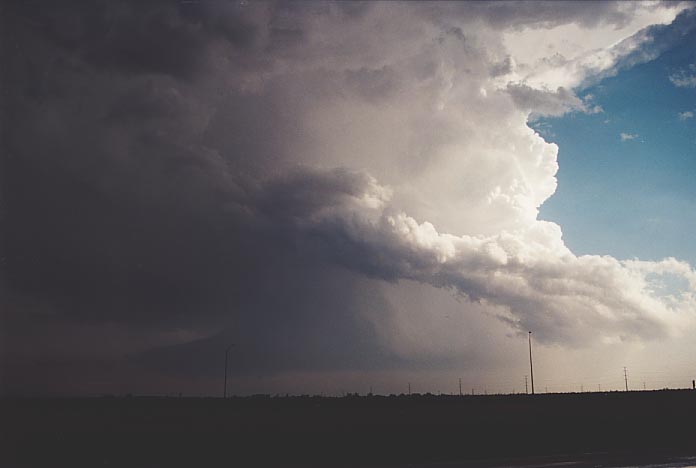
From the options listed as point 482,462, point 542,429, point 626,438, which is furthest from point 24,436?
point 626,438

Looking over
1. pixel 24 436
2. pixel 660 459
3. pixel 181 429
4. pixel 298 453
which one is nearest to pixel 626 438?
pixel 660 459

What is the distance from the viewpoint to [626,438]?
32.2 m

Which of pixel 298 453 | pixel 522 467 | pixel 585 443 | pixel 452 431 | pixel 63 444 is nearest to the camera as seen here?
pixel 522 467

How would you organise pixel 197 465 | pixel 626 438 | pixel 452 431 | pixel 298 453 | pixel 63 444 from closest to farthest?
pixel 197 465 → pixel 298 453 → pixel 63 444 → pixel 626 438 → pixel 452 431

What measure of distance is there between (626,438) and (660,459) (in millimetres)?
10075

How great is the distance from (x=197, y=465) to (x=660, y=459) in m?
19.8

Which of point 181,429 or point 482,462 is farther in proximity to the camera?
point 181,429

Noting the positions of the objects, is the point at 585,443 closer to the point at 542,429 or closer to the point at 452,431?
the point at 542,429

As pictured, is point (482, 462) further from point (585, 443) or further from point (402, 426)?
point (402, 426)

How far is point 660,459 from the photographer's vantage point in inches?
909

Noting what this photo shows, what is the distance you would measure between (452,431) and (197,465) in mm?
18070

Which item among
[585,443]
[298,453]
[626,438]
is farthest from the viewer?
[626,438]

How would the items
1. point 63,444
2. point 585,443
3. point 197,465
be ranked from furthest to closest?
point 585,443 → point 63,444 → point 197,465

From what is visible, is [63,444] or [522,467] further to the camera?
[63,444]
